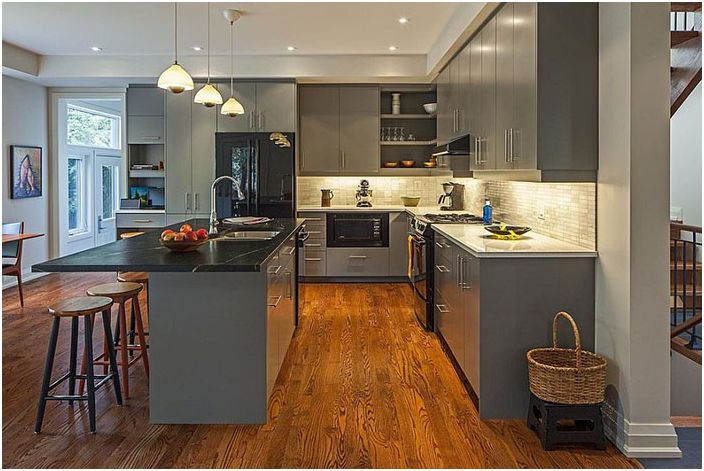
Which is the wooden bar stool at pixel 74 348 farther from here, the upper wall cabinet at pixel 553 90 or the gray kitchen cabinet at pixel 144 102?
the gray kitchen cabinet at pixel 144 102

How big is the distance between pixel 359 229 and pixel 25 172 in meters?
4.26

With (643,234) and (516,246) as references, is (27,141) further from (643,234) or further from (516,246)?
(643,234)

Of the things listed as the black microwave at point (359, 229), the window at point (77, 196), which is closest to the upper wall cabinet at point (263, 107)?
the black microwave at point (359, 229)

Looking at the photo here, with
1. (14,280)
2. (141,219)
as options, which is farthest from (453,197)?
(14,280)

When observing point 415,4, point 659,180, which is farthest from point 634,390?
point 415,4

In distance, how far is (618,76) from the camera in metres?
2.97

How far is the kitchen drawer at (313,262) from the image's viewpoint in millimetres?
7668

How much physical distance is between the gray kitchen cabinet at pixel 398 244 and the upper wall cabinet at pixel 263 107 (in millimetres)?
1721

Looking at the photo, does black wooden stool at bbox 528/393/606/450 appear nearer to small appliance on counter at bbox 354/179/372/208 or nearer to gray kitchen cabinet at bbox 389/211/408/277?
gray kitchen cabinet at bbox 389/211/408/277

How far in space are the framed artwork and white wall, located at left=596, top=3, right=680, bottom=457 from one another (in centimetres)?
696

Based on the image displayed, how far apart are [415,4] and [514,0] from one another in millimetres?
1494

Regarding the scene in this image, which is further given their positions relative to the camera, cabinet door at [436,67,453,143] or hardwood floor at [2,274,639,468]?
cabinet door at [436,67,453,143]

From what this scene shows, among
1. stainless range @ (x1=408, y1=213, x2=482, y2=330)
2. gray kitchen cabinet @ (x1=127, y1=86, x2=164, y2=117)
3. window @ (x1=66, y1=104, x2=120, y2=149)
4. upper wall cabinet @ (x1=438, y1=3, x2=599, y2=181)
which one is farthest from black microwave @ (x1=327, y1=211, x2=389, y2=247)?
window @ (x1=66, y1=104, x2=120, y2=149)

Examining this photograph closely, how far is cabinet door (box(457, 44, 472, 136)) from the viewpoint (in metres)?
5.25
